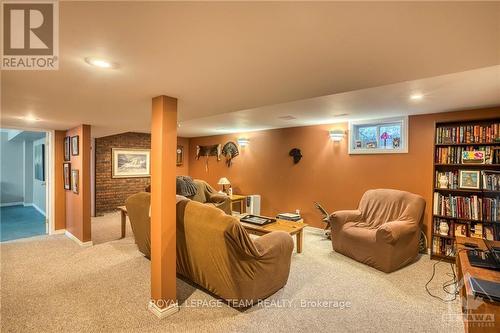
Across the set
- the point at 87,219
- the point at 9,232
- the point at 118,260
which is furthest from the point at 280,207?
the point at 9,232

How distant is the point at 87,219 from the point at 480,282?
16.5ft

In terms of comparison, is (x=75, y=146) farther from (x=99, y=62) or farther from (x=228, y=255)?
(x=228, y=255)

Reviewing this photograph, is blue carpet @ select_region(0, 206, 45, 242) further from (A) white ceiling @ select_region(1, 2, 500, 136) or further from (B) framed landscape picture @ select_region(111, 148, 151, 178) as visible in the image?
(A) white ceiling @ select_region(1, 2, 500, 136)

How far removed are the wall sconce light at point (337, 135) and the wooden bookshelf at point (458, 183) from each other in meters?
1.45

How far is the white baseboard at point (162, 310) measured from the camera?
87.7 inches

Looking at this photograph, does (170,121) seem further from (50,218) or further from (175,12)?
(50,218)

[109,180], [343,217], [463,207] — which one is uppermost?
[109,180]

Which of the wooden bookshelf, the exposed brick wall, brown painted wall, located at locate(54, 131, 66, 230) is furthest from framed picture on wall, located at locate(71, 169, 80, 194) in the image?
the wooden bookshelf

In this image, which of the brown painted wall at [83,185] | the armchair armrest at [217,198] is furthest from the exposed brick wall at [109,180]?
the armchair armrest at [217,198]

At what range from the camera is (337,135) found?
15.1ft

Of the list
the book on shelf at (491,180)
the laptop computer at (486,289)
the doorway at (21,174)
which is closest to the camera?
the laptop computer at (486,289)

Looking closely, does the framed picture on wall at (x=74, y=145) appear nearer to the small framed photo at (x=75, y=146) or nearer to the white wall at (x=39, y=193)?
the small framed photo at (x=75, y=146)

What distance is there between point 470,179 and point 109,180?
293 inches

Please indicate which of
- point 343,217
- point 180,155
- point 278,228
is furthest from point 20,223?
point 343,217
